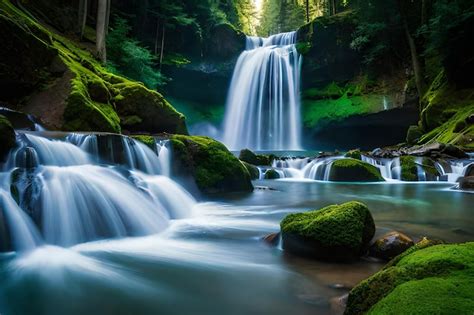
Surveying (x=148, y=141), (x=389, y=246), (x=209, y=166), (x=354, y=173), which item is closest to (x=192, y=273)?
(x=389, y=246)

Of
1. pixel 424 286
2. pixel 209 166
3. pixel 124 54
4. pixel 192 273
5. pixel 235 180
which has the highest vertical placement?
pixel 124 54

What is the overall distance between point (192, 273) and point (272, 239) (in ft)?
4.58

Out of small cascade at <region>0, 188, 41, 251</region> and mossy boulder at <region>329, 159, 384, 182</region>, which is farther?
mossy boulder at <region>329, 159, 384, 182</region>

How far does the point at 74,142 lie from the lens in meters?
7.45

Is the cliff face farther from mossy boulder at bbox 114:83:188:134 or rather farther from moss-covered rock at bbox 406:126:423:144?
moss-covered rock at bbox 406:126:423:144

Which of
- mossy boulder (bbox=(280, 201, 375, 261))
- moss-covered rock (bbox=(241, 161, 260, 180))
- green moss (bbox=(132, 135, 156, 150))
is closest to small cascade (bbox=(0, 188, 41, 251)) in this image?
mossy boulder (bbox=(280, 201, 375, 261))

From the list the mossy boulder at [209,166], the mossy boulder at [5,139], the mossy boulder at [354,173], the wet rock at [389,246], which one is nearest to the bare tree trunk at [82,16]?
the mossy boulder at [209,166]

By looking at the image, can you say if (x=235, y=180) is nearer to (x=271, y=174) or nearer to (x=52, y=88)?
(x=271, y=174)

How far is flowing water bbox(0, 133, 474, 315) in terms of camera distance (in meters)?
3.29

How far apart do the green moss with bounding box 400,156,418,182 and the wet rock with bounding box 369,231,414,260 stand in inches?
358

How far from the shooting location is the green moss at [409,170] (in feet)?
41.1

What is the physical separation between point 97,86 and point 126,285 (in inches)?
374

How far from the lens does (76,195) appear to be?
5.57 m

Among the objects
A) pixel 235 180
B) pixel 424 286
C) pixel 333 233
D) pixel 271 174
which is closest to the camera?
pixel 424 286
